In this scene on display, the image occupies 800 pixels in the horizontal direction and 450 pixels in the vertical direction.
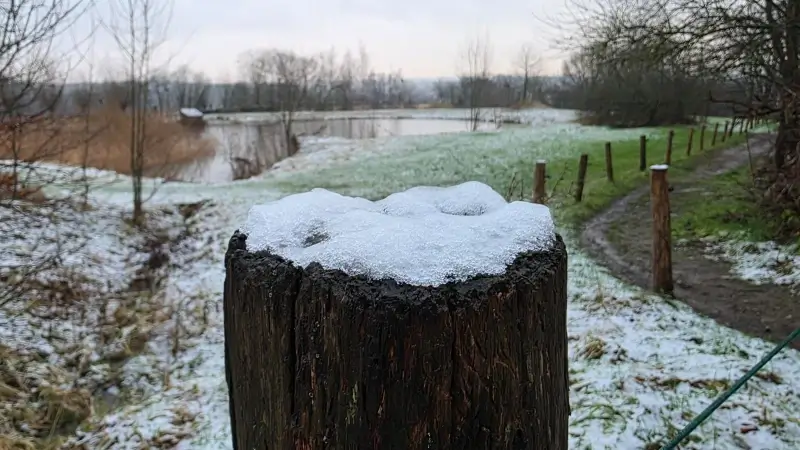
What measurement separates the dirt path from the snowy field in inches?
12.9

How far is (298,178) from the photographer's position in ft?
54.6

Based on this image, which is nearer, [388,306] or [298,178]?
[388,306]

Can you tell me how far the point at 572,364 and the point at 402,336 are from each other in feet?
12.7

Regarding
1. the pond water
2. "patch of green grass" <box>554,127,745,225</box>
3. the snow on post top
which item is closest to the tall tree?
"patch of green grass" <box>554,127,745,225</box>

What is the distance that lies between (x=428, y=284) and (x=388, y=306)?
80 millimetres

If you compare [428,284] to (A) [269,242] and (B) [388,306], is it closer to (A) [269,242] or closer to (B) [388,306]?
(B) [388,306]

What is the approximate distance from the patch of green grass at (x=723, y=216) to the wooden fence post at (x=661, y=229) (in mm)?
2455

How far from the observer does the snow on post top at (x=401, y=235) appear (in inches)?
38.3

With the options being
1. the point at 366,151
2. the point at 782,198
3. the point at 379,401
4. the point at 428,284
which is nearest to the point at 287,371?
the point at 379,401

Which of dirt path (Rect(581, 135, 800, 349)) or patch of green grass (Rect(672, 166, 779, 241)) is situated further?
patch of green grass (Rect(672, 166, 779, 241))

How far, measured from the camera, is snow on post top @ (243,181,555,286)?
0.97m

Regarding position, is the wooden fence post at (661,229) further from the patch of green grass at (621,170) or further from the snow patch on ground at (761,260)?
the patch of green grass at (621,170)

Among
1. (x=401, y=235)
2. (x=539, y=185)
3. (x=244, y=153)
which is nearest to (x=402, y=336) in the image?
(x=401, y=235)

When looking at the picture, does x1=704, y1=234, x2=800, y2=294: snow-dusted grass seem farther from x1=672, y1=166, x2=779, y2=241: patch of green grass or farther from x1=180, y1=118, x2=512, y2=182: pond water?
x1=180, y1=118, x2=512, y2=182: pond water
